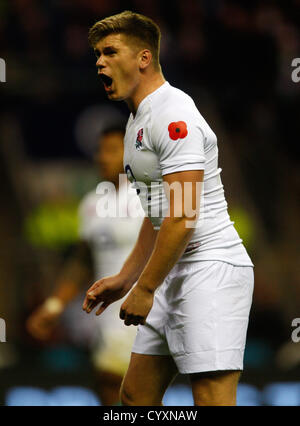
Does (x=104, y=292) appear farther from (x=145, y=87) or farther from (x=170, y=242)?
(x=145, y=87)

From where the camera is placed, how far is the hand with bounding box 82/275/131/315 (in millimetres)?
3264

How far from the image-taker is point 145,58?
Result: 124 inches

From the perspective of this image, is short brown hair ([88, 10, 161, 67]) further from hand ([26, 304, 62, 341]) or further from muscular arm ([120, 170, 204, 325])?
hand ([26, 304, 62, 341])

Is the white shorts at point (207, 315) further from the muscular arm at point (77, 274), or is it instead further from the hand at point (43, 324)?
the muscular arm at point (77, 274)

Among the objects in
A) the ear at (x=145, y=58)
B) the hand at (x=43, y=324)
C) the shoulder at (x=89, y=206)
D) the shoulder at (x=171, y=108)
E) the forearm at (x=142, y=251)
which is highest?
the ear at (x=145, y=58)

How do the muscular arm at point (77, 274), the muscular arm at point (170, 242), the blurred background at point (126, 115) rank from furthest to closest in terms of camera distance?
1. the blurred background at point (126, 115)
2. the muscular arm at point (77, 274)
3. the muscular arm at point (170, 242)

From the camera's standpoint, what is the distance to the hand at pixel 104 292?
10.7 feet

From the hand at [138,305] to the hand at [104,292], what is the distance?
38cm

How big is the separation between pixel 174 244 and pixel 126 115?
6.25 m

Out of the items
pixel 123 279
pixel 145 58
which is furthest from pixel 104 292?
pixel 145 58

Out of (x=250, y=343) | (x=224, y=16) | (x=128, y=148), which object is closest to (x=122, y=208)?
(x=128, y=148)

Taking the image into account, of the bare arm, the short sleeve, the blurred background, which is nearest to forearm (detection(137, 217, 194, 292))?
the short sleeve

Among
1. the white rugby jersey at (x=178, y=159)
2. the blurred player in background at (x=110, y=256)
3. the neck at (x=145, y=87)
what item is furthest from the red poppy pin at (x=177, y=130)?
the blurred player in background at (x=110, y=256)
